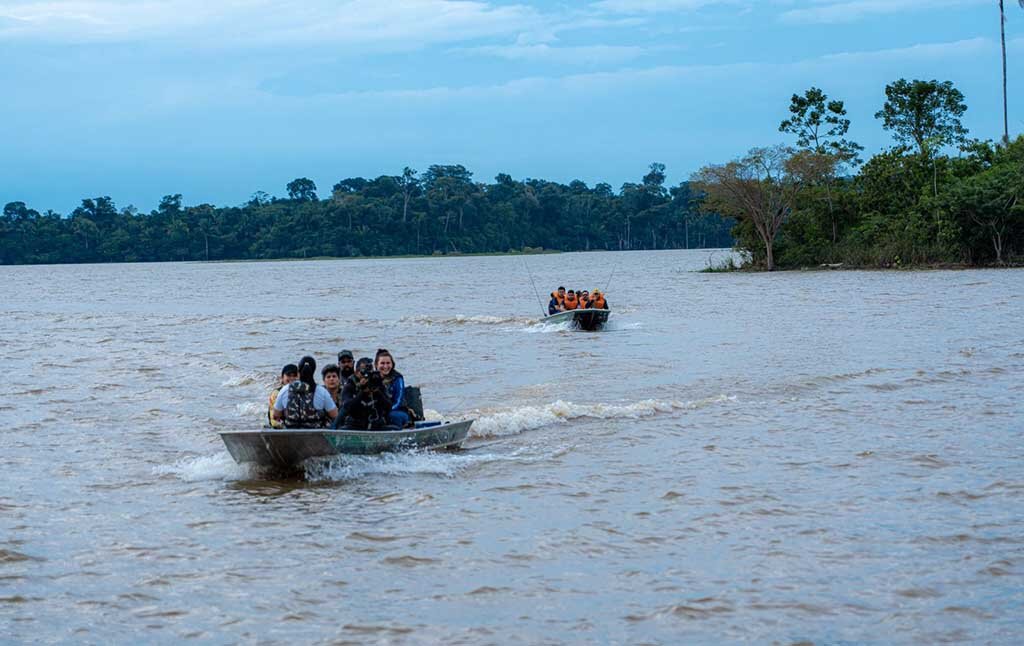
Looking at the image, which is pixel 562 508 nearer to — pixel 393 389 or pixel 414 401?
pixel 393 389

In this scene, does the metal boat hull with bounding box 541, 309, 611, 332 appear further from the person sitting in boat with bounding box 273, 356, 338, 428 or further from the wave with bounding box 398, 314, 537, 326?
the person sitting in boat with bounding box 273, 356, 338, 428

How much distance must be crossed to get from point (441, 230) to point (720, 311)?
119m

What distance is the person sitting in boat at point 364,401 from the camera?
12.5 m

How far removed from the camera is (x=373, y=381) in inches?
497

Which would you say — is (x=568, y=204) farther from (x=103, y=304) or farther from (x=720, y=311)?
(x=720, y=311)

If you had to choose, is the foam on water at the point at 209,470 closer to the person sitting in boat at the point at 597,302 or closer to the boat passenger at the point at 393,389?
the boat passenger at the point at 393,389

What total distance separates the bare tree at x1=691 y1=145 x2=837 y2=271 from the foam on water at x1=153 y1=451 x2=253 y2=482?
4816 centimetres

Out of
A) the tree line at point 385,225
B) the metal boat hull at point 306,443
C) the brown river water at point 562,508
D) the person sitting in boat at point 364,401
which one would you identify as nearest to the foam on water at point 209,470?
the brown river water at point 562,508

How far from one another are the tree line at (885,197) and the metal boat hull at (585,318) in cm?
2646

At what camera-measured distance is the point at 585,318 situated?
97.8ft

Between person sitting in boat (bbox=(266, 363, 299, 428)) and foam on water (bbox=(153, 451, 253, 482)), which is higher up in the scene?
person sitting in boat (bbox=(266, 363, 299, 428))

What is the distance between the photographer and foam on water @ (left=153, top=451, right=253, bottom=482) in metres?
12.4

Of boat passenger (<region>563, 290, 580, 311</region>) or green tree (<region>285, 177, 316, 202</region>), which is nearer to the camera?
boat passenger (<region>563, 290, 580, 311</region>)

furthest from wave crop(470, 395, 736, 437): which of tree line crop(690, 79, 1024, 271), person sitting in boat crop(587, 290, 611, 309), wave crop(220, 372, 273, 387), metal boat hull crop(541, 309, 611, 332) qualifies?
tree line crop(690, 79, 1024, 271)
